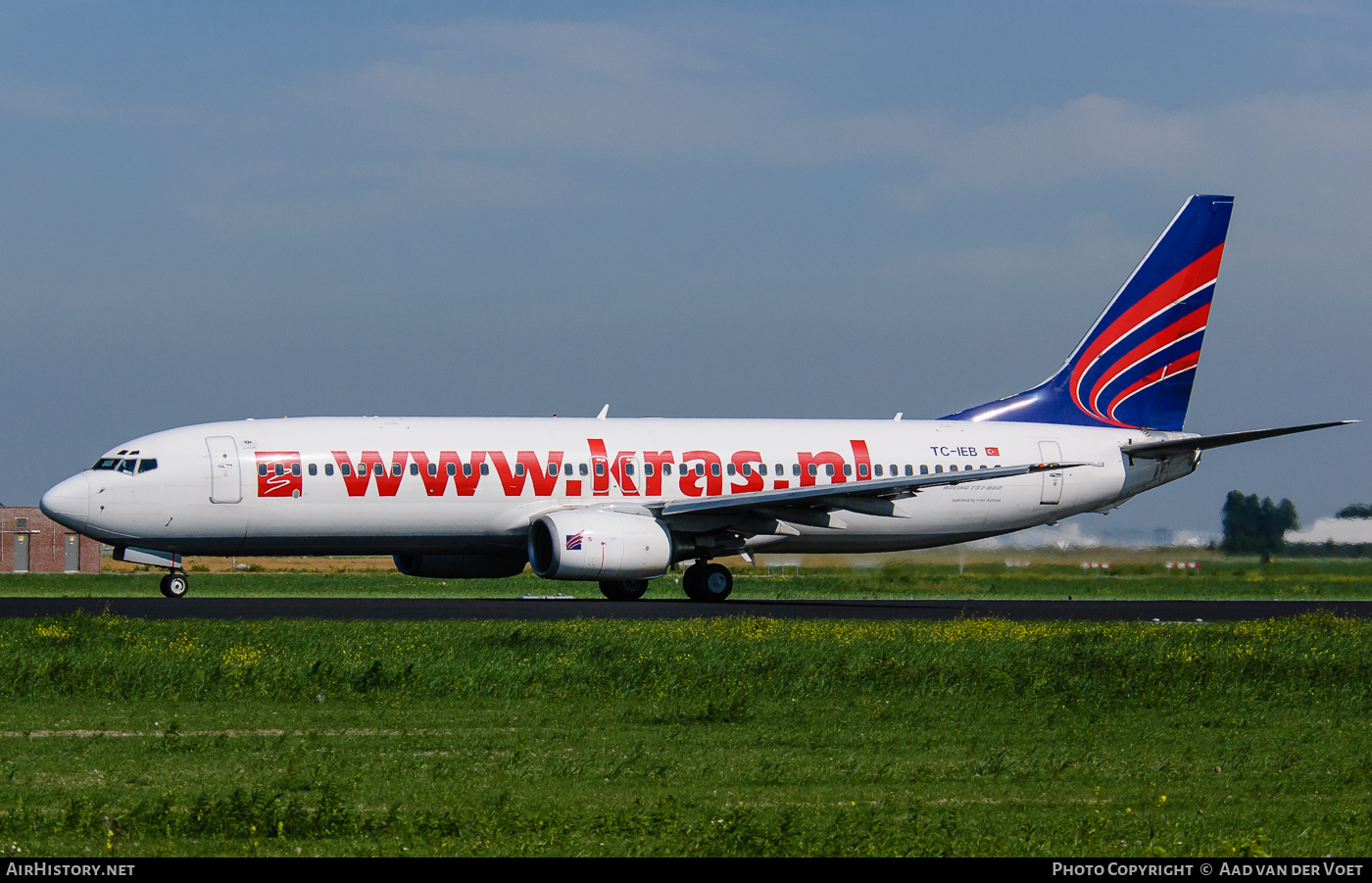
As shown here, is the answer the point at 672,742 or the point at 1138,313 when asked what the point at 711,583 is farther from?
the point at 672,742

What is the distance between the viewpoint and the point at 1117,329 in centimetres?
3822

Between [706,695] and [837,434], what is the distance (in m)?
19.9

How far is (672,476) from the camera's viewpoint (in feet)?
107

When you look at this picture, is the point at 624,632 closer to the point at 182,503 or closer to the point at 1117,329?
the point at 182,503

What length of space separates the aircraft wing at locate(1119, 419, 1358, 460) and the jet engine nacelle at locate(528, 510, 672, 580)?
12839 millimetres

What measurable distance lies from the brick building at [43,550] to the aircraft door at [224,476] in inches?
1652

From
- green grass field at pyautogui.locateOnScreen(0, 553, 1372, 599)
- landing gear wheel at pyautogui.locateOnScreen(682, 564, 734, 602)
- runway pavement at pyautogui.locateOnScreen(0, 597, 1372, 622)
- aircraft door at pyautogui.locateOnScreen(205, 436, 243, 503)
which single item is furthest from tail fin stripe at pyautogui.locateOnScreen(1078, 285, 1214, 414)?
aircraft door at pyautogui.locateOnScreen(205, 436, 243, 503)

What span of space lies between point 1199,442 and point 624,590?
45.2 feet

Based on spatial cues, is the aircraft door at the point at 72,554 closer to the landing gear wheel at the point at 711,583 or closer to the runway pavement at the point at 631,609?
the runway pavement at the point at 631,609

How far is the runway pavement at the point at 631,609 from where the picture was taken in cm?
2614

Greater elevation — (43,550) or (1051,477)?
(1051,477)

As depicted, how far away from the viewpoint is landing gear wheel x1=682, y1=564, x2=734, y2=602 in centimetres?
3238

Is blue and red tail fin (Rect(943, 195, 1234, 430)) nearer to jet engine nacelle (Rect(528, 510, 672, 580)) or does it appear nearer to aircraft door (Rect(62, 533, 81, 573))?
jet engine nacelle (Rect(528, 510, 672, 580))

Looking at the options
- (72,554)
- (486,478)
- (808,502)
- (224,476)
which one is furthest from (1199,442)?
(72,554)
